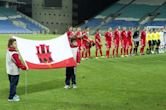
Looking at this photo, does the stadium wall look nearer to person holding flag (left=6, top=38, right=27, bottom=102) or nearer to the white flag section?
the white flag section

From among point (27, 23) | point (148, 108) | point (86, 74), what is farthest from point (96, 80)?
point (27, 23)

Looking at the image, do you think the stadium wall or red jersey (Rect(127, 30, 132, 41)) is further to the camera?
the stadium wall

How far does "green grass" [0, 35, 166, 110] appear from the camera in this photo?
12.2 m

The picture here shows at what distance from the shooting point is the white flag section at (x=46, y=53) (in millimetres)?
13969

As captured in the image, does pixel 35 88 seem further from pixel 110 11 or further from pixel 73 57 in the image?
pixel 110 11

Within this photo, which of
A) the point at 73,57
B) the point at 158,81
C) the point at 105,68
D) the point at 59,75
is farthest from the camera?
the point at 105,68

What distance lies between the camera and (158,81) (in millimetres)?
16922

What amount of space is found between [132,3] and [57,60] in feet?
241

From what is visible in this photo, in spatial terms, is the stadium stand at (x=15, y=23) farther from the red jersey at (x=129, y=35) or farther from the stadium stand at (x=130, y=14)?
the red jersey at (x=129, y=35)

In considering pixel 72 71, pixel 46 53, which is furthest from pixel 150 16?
pixel 46 53

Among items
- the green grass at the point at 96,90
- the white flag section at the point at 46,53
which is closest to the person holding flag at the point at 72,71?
the white flag section at the point at 46,53

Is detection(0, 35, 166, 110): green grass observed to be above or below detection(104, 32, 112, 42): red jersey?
below

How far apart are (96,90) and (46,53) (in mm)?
2048

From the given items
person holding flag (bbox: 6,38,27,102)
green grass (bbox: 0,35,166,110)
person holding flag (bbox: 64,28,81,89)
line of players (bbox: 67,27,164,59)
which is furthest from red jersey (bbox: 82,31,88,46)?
person holding flag (bbox: 6,38,27,102)
